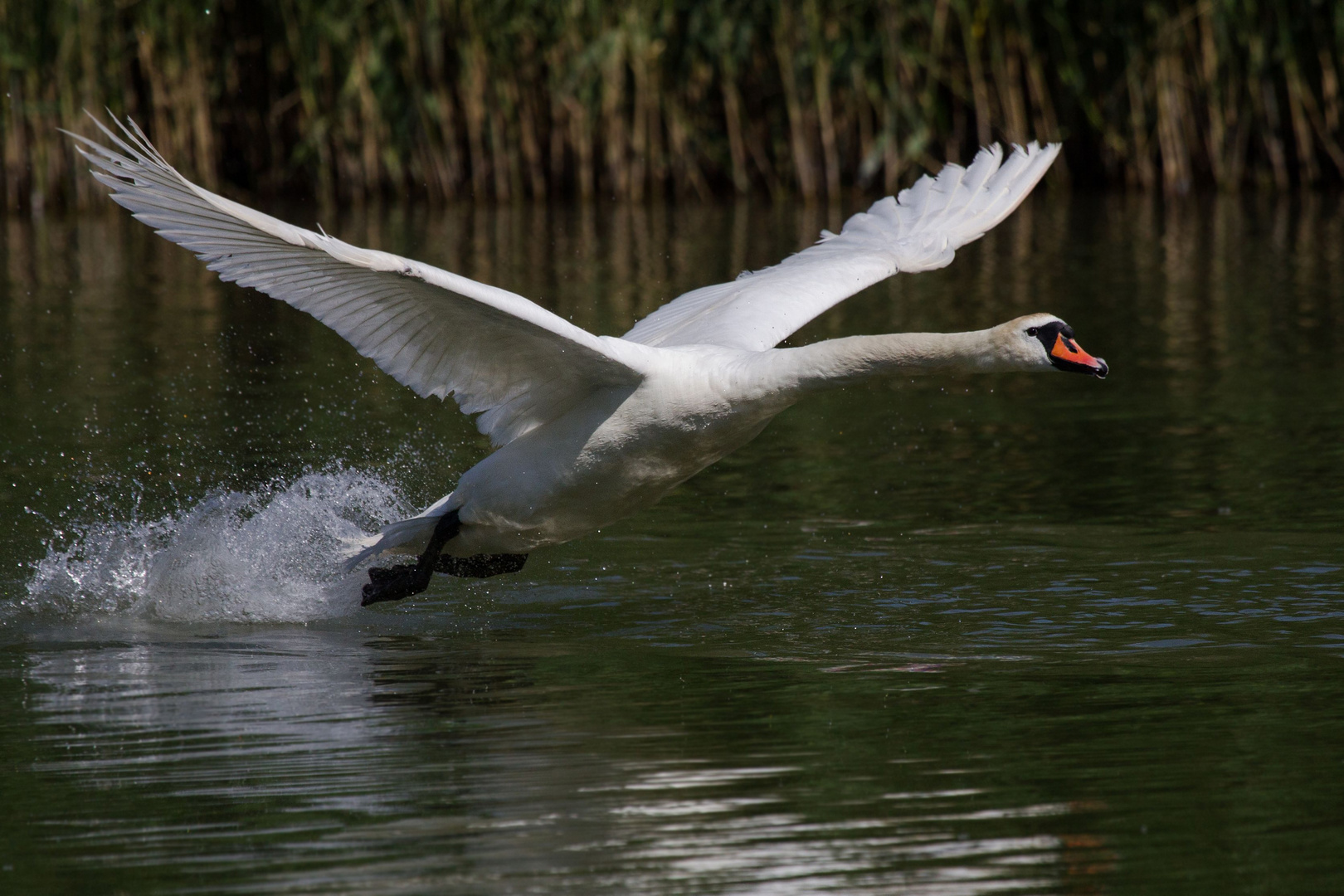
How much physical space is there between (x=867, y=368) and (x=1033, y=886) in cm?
282

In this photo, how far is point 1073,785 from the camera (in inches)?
189

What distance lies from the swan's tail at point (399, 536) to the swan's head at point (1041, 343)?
244 centimetres

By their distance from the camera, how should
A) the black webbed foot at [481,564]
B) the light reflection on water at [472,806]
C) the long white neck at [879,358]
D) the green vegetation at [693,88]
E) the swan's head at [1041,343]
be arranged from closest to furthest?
the light reflection on water at [472,806], the swan's head at [1041,343], the long white neck at [879,358], the black webbed foot at [481,564], the green vegetation at [693,88]

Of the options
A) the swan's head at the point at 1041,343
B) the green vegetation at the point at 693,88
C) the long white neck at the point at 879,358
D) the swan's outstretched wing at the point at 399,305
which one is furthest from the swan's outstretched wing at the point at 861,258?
the green vegetation at the point at 693,88

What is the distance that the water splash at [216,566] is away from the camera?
24.9ft

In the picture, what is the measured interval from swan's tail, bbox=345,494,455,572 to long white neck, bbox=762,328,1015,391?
5.73ft

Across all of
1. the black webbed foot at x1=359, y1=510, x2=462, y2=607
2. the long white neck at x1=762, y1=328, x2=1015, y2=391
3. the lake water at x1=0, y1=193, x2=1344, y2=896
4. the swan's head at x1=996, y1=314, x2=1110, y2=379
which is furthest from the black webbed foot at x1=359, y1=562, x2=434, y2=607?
the swan's head at x1=996, y1=314, x2=1110, y2=379

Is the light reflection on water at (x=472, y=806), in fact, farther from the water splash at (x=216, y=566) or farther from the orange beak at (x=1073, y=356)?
the orange beak at (x=1073, y=356)

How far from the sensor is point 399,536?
25.8 ft

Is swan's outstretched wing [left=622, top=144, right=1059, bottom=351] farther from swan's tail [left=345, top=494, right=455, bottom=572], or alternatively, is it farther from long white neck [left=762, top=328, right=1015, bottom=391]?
swan's tail [left=345, top=494, right=455, bottom=572]

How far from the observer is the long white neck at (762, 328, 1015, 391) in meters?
6.60

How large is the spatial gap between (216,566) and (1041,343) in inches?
140

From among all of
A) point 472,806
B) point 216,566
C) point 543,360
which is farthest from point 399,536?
point 472,806

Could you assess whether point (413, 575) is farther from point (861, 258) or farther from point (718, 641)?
point (861, 258)
